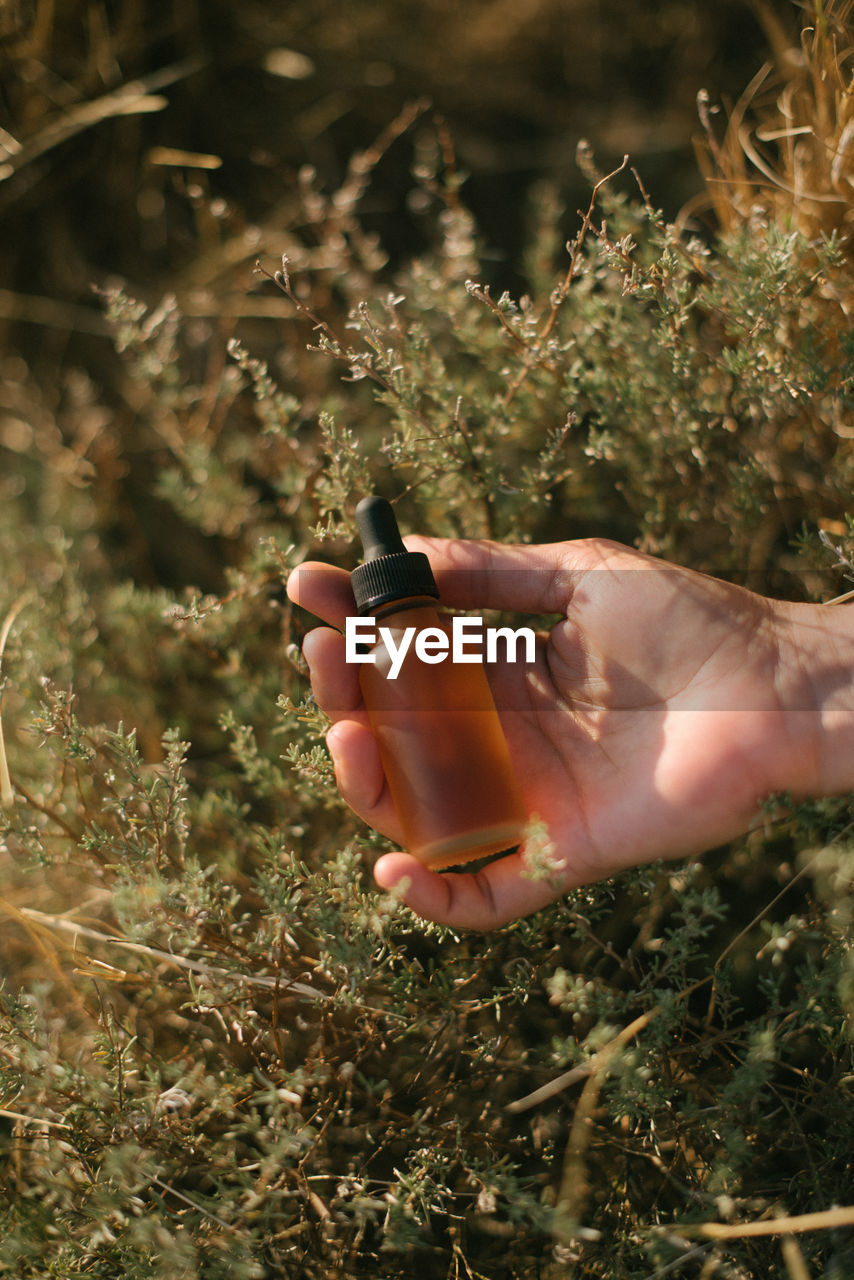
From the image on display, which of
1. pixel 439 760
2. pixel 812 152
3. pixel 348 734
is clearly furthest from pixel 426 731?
pixel 812 152

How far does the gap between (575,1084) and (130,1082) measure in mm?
1015

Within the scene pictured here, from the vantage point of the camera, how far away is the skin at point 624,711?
1755 millimetres

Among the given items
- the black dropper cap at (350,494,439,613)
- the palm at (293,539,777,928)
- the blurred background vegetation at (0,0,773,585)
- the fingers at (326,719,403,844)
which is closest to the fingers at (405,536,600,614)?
the palm at (293,539,777,928)

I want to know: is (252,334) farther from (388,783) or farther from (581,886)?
(581,886)

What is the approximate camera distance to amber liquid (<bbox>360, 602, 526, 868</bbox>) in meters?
1.69

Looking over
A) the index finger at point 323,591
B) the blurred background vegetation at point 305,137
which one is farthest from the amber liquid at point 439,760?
the blurred background vegetation at point 305,137

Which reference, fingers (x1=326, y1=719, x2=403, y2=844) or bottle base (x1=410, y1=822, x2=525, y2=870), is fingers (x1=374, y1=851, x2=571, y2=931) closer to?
bottle base (x1=410, y1=822, x2=525, y2=870)

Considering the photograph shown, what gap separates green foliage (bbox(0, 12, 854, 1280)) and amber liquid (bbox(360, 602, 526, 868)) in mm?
180

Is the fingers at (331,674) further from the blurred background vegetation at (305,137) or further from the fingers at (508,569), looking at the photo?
Answer: the blurred background vegetation at (305,137)

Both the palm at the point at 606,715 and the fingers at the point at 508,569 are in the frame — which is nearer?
the palm at the point at 606,715

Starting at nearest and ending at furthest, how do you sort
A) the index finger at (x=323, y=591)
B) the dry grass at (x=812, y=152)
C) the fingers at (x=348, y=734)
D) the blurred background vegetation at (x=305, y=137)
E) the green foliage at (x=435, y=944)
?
the green foliage at (x=435, y=944) → the fingers at (x=348, y=734) → the index finger at (x=323, y=591) → the dry grass at (x=812, y=152) → the blurred background vegetation at (x=305, y=137)

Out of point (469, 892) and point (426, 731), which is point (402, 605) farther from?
point (469, 892)

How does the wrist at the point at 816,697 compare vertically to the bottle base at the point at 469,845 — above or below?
above

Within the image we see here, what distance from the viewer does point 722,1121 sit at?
5.50ft
